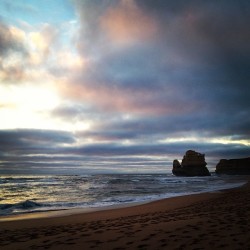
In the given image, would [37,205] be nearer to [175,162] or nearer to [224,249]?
[224,249]

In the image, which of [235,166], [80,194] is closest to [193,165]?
[235,166]

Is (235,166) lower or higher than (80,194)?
lower

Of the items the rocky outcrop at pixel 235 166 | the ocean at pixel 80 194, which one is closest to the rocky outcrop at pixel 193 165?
the rocky outcrop at pixel 235 166

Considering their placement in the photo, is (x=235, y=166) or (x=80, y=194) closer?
(x=80, y=194)

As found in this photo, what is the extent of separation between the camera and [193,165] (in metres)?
122

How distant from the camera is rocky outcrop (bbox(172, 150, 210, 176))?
396 ft

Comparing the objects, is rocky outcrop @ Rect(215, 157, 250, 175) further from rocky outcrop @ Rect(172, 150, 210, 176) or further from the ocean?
the ocean

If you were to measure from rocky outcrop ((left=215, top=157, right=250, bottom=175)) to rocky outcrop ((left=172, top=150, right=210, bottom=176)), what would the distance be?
25.5 metres

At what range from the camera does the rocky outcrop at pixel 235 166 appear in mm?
136875

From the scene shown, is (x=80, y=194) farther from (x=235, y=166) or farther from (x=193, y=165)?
(x=235, y=166)

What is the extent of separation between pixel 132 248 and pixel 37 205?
15.6 m

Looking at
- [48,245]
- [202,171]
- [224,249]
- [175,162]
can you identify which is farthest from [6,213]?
[175,162]

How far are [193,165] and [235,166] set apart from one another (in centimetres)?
3244

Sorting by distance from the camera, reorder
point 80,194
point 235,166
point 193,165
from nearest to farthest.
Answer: point 80,194
point 193,165
point 235,166
